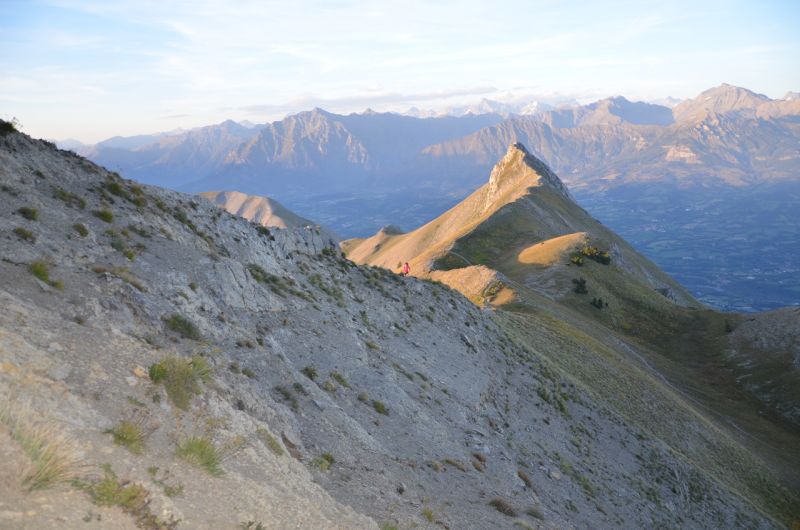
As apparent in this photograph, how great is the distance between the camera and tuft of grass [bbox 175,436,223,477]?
37.3 feet

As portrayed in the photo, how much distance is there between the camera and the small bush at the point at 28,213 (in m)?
17.1

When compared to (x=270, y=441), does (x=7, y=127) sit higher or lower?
higher

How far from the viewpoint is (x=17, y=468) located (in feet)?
27.2

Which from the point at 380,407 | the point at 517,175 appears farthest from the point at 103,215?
the point at 517,175

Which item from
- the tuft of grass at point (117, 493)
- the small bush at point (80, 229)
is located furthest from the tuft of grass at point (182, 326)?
the tuft of grass at point (117, 493)

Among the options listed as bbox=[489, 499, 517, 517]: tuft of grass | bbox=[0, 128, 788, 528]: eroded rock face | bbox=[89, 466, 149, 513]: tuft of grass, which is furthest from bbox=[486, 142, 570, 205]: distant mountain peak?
bbox=[89, 466, 149, 513]: tuft of grass

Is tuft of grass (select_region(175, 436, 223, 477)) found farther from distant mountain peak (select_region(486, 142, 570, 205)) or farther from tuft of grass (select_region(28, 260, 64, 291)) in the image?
distant mountain peak (select_region(486, 142, 570, 205))

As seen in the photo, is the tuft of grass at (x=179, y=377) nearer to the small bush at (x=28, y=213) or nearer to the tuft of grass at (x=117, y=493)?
the tuft of grass at (x=117, y=493)

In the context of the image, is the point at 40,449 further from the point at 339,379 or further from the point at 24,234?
the point at 339,379

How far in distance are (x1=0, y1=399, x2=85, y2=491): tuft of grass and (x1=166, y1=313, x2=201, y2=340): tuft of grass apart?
7096 mm

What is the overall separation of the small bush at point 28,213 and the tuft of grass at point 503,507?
1996 centimetres

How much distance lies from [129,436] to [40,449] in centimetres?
209

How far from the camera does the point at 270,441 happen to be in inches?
564

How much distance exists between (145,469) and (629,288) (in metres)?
89.8
